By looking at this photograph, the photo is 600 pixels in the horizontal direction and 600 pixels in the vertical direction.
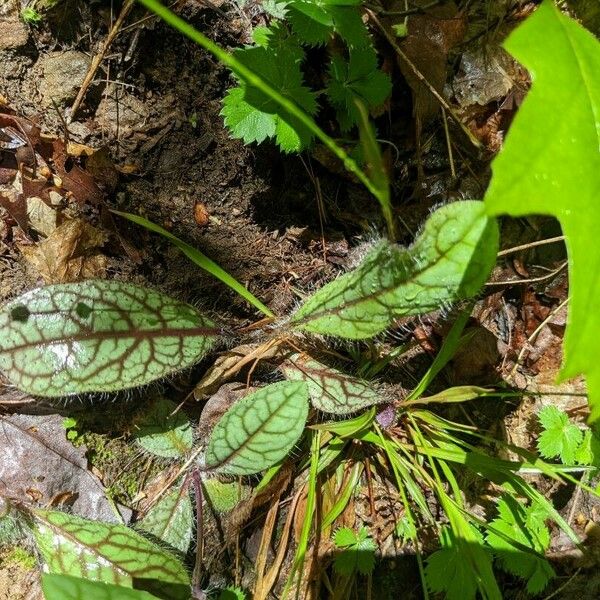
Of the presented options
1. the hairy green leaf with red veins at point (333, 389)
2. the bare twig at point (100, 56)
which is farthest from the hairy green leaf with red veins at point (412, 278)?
the bare twig at point (100, 56)

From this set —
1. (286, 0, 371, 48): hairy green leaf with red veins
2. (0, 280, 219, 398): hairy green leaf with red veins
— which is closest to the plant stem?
(286, 0, 371, 48): hairy green leaf with red veins

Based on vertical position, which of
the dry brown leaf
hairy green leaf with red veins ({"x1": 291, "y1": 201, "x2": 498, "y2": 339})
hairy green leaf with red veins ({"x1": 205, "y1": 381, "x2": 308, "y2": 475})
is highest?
hairy green leaf with red veins ({"x1": 291, "y1": 201, "x2": 498, "y2": 339})

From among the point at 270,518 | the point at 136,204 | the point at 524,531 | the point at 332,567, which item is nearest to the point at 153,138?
the point at 136,204

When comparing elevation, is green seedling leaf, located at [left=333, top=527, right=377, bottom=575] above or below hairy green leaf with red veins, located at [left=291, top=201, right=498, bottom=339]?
below

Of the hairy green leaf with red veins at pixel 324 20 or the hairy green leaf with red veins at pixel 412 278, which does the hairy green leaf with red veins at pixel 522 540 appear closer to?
the hairy green leaf with red veins at pixel 412 278

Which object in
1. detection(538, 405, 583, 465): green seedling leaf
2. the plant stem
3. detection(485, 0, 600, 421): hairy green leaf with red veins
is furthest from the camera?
detection(538, 405, 583, 465): green seedling leaf

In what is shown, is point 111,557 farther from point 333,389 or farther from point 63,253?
point 63,253

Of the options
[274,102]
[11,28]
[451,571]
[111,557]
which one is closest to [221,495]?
[111,557]

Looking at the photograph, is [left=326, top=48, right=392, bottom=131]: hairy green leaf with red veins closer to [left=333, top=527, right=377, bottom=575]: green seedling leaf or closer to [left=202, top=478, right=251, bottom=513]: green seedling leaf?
[left=202, top=478, right=251, bottom=513]: green seedling leaf
